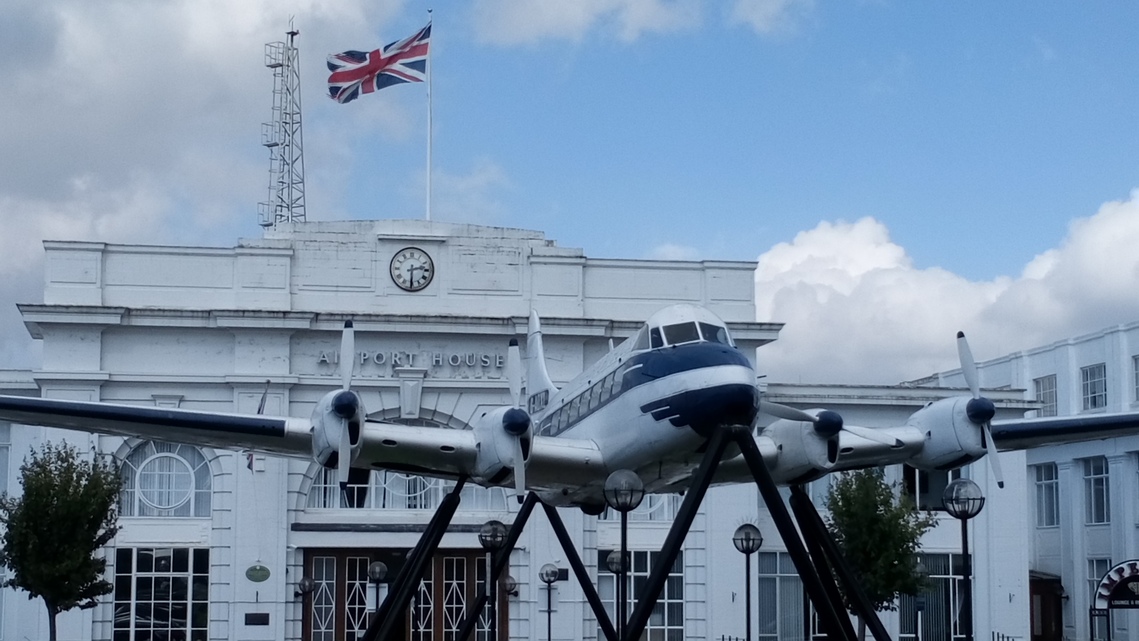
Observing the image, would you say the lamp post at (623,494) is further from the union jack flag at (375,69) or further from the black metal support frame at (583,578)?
the union jack flag at (375,69)

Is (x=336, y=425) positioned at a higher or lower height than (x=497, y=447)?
higher

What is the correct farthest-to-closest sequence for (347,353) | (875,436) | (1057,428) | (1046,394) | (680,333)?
1. (1046,394)
2. (1057,428)
3. (347,353)
4. (875,436)
5. (680,333)

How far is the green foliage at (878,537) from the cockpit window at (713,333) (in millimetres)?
19407

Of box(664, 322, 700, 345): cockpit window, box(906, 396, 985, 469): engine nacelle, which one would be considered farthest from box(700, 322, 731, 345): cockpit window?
box(906, 396, 985, 469): engine nacelle

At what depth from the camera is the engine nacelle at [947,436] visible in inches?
966

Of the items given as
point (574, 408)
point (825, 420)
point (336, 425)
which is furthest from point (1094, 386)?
point (336, 425)

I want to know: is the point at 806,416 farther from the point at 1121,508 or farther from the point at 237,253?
the point at 1121,508

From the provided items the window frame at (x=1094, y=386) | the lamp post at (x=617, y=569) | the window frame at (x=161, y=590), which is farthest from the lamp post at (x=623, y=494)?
the window frame at (x=1094, y=386)

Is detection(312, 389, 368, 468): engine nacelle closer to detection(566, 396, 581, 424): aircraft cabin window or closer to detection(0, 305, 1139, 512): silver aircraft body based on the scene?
detection(0, 305, 1139, 512): silver aircraft body

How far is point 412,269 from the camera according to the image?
4597 cm

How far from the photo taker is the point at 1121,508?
170ft

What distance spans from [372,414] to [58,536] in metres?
10.6

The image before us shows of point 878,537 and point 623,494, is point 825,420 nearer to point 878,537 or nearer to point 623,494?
point 623,494

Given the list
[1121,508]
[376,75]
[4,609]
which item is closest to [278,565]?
[4,609]
